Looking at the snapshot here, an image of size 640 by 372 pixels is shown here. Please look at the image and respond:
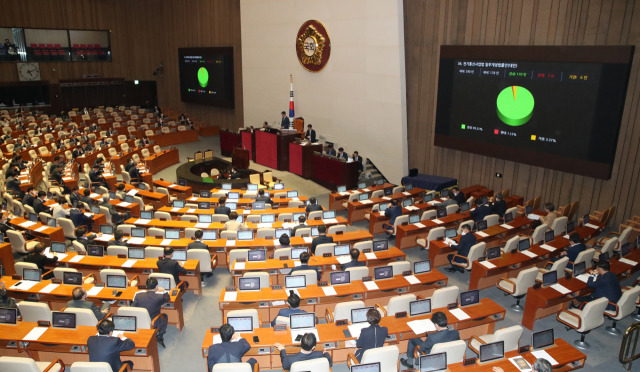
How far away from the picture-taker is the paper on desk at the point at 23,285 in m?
8.66

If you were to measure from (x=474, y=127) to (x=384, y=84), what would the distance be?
411 cm

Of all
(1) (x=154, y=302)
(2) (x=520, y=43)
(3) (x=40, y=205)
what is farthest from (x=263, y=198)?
(2) (x=520, y=43)

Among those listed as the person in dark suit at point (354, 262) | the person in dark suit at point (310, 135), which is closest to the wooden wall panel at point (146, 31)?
the person in dark suit at point (310, 135)

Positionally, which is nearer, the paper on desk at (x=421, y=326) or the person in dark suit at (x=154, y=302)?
the paper on desk at (x=421, y=326)

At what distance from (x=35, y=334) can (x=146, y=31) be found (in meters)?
28.2

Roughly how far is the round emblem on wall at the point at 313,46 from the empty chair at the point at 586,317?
15.1 metres

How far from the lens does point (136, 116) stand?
1107 inches

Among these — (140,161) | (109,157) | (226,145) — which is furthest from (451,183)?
(109,157)

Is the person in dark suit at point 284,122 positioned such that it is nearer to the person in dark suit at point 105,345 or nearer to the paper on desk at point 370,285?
the paper on desk at point 370,285

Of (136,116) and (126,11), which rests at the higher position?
(126,11)

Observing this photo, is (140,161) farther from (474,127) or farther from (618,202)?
(618,202)

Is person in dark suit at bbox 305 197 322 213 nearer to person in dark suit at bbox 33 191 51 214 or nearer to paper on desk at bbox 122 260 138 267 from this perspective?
paper on desk at bbox 122 260 138 267

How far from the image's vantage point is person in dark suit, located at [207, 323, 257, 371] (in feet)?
21.7

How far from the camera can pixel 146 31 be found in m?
31.2
